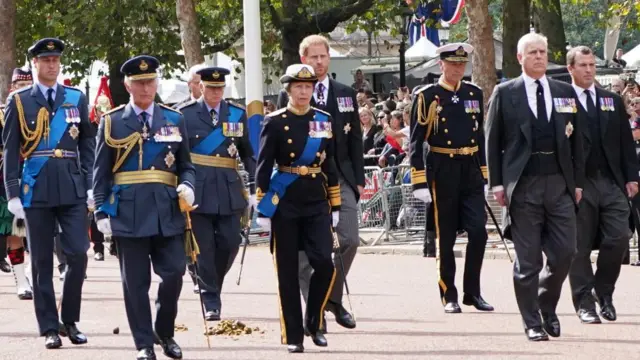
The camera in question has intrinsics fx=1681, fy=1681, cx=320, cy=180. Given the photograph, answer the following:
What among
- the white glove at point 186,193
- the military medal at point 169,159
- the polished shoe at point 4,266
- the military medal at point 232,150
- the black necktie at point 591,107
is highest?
the black necktie at point 591,107

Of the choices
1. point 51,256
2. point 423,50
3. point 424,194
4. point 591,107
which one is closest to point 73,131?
point 51,256

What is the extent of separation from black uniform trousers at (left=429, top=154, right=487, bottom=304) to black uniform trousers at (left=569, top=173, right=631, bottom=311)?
1.04 metres

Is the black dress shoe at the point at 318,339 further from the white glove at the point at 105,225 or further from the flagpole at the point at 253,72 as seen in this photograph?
the flagpole at the point at 253,72

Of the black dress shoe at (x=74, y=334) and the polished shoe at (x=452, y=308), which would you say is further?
the polished shoe at (x=452, y=308)

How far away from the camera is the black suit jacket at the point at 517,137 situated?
36.5 ft

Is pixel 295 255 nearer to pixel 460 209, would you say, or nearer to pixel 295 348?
pixel 295 348

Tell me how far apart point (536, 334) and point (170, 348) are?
2.38 metres

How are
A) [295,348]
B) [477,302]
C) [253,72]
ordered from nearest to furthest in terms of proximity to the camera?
[295,348] → [477,302] → [253,72]

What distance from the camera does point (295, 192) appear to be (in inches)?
423

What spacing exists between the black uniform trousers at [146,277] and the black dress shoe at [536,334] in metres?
2.33

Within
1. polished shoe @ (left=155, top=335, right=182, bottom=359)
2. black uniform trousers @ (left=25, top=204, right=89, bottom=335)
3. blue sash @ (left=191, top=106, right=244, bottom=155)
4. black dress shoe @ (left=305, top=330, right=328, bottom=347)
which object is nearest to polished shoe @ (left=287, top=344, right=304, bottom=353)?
black dress shoe @ (left=305, top=330, right=328, bottom=347)

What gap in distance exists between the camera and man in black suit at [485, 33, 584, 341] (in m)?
11.1

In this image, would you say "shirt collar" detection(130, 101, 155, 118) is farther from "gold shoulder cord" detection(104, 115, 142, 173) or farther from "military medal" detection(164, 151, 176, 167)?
"military medal" detection(164, 151, 176, 167)

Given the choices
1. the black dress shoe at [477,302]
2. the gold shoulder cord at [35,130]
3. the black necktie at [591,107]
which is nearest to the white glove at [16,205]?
the gold shoulder cord at [35,130]
